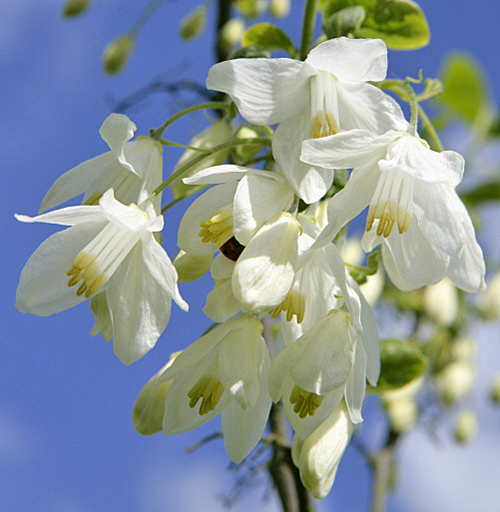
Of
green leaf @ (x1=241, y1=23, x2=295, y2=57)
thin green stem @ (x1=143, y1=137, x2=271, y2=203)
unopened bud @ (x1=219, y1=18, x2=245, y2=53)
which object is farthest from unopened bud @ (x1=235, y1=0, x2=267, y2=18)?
thin green stem @ (x1=143, y1=137, x2=271, y2=203)

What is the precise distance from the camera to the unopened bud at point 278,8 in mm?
1981

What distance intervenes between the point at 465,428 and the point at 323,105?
178 centimetres

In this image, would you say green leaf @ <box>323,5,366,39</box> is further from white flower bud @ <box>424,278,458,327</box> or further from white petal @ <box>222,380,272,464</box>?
white flower bud @ <box>424,278,458,327</box>

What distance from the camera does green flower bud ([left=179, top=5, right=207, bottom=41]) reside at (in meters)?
1.74

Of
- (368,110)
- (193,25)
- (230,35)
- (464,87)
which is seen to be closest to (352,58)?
(368,110)

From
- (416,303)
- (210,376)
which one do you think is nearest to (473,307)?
(416,303)

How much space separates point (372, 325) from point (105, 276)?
312mm

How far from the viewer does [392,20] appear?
3.17 feet

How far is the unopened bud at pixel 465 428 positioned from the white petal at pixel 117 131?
6.10 ft

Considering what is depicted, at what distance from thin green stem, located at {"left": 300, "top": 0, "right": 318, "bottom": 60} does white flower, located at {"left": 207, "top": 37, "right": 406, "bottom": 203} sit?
0.81ft

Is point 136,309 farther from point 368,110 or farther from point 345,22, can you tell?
point 345,22

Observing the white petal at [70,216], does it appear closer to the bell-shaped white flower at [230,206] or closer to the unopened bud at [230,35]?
the bell-shaped white flower at [230,206]

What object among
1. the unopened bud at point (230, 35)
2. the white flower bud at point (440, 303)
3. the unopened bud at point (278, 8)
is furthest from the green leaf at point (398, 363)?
the unopened bud at point (278, 8)

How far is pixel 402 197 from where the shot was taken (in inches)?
27.2
